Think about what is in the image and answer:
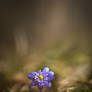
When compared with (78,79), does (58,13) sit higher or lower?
higher

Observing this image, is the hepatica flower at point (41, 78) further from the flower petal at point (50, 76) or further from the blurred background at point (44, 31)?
the blurred background at point (44, 31)

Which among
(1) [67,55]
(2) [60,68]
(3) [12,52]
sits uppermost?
(3) [12,52]

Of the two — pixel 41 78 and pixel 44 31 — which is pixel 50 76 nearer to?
pixel 41 78

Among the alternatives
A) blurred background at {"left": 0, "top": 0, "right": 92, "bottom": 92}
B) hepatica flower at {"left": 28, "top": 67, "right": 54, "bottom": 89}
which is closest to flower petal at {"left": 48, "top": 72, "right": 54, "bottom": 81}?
hepatica flower at {"left": 28, "top": 67, "right": 54, "bottom": 89}

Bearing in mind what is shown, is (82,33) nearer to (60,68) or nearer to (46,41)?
(46,41)

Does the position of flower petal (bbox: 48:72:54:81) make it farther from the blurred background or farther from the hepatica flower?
the blurred background

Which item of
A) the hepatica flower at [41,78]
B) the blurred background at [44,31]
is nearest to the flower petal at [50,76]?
the hepatica flower at [41,78]

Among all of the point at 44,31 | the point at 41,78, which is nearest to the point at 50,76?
the point at 41,78

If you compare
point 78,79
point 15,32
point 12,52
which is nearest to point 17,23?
point 15,32
